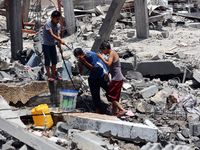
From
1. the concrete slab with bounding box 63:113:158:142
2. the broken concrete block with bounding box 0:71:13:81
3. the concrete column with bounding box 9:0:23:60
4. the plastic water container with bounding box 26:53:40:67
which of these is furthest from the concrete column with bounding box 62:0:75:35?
the concrete slab with bounding box 63:113:158:142

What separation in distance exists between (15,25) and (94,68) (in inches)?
205

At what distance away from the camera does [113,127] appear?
16.5 ft

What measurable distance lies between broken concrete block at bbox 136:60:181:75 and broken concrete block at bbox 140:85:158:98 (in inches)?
46.7

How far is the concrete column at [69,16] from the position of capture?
42.7ft

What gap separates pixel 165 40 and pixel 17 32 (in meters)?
5.30

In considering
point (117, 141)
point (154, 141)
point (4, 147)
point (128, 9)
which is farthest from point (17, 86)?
point (128, 9)

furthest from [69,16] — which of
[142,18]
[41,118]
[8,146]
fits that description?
[8,146]

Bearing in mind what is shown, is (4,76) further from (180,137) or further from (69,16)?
(69,16)

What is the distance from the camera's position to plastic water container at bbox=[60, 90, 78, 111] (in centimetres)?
589

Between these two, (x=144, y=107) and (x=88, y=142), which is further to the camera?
Result: (x=144, y=107)

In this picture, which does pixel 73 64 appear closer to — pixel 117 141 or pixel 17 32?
pixel 17 32

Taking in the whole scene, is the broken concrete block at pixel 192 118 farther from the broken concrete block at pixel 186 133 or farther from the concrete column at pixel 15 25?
the concrete column at pixel 15 25

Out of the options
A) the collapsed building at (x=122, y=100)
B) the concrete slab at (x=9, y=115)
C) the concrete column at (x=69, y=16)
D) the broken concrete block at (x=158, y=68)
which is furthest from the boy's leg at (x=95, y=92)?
the concrete column at (x=69, y=16)

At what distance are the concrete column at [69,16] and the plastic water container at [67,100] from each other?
770 centimetres
